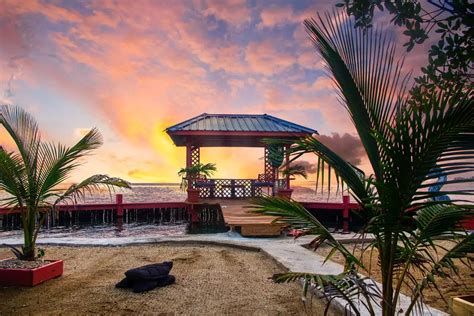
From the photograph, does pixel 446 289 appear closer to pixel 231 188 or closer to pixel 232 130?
pixel 232 130

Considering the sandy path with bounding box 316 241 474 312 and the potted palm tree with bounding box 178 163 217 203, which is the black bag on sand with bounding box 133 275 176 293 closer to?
the sandy path with bounding box 316 241 474 312

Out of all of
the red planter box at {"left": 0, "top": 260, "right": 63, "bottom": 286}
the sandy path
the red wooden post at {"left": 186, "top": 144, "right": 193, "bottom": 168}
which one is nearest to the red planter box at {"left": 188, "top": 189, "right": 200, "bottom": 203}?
the red wooden post at {"left": 186, "top": 144, "right": 193, "bottom": 168}

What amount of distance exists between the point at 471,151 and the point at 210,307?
3.56m

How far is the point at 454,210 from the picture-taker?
2551 mm

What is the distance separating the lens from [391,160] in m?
2.30

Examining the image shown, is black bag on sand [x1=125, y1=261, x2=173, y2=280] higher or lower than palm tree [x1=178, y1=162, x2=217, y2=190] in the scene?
lower

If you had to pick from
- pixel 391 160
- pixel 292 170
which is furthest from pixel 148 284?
pixel 391 160

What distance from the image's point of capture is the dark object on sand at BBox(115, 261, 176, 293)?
5249 mm

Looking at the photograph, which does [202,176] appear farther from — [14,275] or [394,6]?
[394,6]

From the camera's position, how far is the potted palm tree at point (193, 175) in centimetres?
1719

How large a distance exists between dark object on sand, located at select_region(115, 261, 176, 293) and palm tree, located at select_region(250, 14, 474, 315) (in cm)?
329

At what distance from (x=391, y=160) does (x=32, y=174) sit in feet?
17.9

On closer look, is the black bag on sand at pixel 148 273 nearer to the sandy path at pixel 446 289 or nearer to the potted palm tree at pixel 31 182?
the potted palm tree at pixel 31 182

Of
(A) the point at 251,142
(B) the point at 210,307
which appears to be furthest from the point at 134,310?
(A) the point at 251,142
